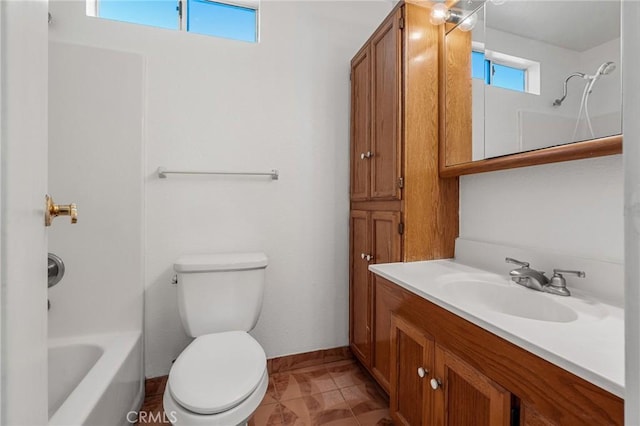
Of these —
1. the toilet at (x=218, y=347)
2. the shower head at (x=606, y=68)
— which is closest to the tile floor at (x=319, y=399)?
the toilet at (x=218, y=347)

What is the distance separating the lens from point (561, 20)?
1057mm

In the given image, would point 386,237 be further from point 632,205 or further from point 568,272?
point 632,205

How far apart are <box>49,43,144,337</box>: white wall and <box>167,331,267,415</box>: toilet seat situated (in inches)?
24.5

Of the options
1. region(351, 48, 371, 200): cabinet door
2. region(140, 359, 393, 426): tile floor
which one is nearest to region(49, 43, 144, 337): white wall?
region(140, 359, 393, 426): tile floor

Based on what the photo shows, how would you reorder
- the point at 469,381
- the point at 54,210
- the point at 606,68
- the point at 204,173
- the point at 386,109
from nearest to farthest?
1. the point at 54,210
2. the point at 469,381
3. the point at 606,68
4. the point at 386,109
5. the point at 204,173

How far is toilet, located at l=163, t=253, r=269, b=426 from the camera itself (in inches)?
38.1

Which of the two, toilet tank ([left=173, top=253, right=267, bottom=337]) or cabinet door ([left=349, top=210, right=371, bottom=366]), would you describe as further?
cabinet door ([left=349, top=210, right=371, bottom=366])

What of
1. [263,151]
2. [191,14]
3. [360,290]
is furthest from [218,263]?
[191,14]

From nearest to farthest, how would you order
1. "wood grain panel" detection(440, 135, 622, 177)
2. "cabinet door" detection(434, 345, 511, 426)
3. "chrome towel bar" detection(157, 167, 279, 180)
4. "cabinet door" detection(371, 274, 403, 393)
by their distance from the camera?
"cabinet door" detection(434, 345, 511, 426), "wood grain panel" detection(440, 135, 622, 177), "cabinet door" detection(371, 274, 403, 393), "chrome towel bar" detection(157, 167, 279, 180)

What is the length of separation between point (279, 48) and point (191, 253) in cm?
140

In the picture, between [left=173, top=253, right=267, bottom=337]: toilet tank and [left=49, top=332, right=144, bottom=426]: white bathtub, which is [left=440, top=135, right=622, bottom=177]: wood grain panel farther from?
[left=49, top=332, right=144, bottom=426]: white bathtub

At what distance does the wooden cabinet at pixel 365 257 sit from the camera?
1463 millimetres

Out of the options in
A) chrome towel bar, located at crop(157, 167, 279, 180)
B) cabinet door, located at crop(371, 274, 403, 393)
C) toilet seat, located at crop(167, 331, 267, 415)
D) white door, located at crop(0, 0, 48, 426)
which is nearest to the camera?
white door, located at crop(0, 0, 48, 426)

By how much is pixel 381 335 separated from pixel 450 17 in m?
1.65
